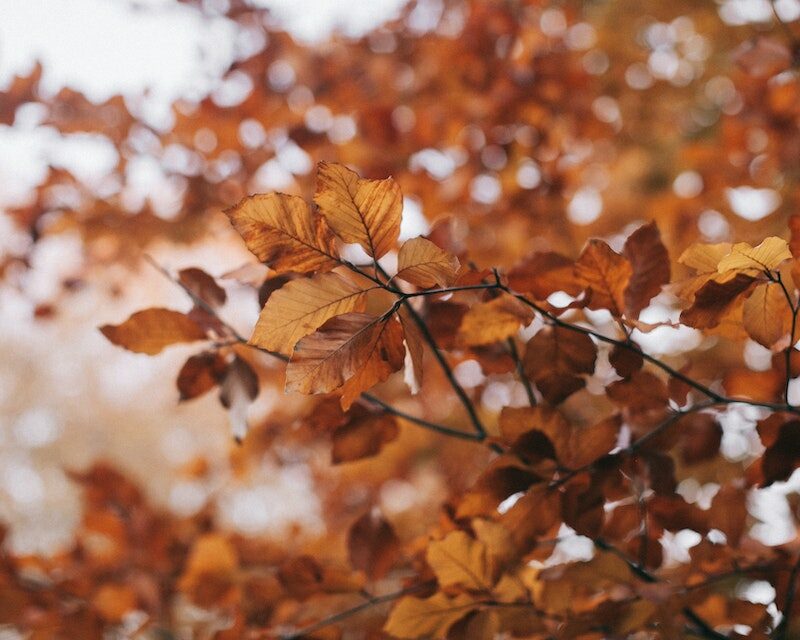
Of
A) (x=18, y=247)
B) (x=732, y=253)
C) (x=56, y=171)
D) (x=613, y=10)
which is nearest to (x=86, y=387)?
(x=18, y=247)

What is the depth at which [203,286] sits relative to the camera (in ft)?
2.40

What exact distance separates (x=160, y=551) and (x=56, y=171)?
3.05 ft

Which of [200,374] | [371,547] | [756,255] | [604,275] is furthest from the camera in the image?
[371,547]

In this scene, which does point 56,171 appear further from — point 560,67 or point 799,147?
point 799,147

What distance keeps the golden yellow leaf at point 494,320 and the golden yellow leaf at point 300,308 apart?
0.15 metres

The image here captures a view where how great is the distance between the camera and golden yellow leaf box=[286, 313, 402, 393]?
1.55 ft

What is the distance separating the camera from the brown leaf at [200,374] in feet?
2.33

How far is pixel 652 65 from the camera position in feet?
7.96

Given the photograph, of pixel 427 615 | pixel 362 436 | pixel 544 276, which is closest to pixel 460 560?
pixel 427 615

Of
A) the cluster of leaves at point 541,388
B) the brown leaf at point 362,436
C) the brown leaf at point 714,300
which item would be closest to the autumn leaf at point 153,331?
the cluster of leaves at point 541,388

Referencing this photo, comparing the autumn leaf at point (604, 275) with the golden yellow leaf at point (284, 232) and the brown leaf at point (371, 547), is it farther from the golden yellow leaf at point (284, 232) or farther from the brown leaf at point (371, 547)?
the brown leaf at point (371, 547)

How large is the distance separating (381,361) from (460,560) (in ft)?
0.86

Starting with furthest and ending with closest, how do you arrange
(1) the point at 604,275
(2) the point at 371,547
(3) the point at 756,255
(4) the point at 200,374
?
(2) the point at 371,547 < (4) the point at 200,374 < (1) the point at 604,275 < (3) the point at 756,255

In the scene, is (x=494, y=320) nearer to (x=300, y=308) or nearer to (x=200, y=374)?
(x=300, y=308)
